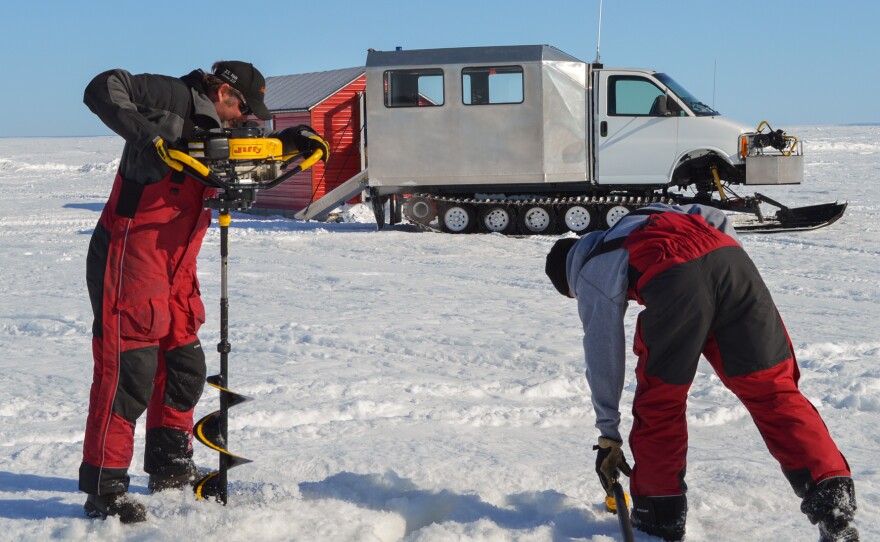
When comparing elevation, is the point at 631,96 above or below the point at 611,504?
above

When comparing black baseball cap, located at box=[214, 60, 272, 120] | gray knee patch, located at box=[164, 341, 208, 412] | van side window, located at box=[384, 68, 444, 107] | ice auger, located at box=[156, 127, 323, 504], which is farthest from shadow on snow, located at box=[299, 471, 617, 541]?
van side window, located at box=[384, 68, 444, 107]

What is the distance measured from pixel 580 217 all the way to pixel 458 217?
174 centimetres

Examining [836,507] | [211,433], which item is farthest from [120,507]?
[836,507]

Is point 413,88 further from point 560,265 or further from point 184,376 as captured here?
point 560,265

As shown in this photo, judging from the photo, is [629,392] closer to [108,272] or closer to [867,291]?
[108,272]

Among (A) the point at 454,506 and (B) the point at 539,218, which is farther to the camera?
(B) the point at 539,218

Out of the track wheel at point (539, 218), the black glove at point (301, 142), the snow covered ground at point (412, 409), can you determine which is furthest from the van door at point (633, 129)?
the black glove at point (301, 142)

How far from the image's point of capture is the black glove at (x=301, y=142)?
359cm

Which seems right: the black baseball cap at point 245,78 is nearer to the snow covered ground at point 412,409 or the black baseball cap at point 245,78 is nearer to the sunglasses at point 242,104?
the sunglasses at point 242,104

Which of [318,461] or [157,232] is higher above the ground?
[157,232]

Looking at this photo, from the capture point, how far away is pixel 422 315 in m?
7.46

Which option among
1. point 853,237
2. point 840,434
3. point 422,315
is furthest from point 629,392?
point 853,237

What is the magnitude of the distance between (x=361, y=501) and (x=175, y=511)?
2.23 ft

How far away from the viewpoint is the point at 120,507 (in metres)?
3.34
